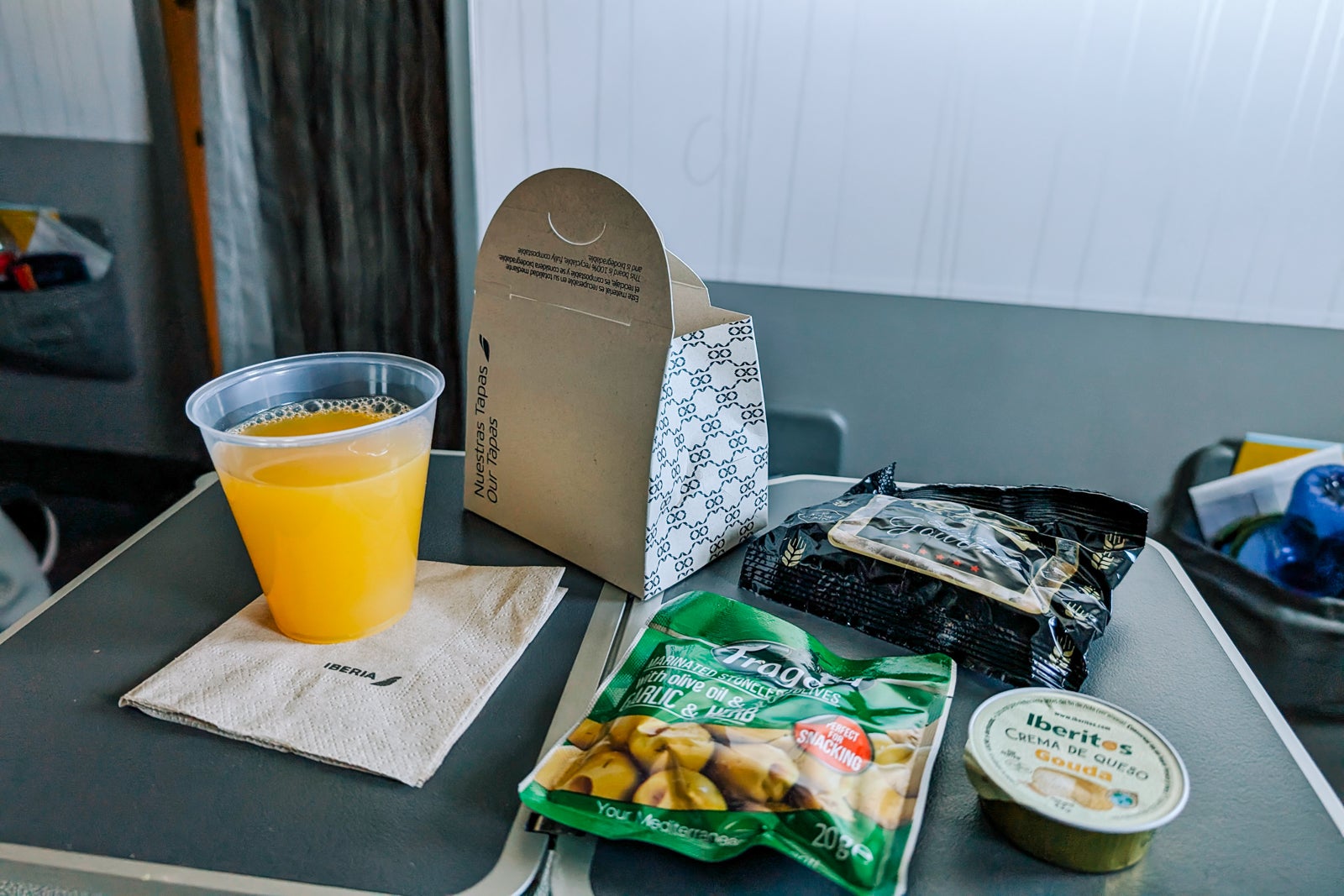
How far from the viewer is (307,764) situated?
603mm

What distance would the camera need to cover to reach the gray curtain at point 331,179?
1.57m

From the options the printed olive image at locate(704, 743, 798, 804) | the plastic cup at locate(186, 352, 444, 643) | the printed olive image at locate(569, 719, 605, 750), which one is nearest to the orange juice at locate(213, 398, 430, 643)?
the plastic cup at locate(186, 352, 444, 643)

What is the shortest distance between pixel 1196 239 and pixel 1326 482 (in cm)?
47

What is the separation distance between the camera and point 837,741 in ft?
1.90

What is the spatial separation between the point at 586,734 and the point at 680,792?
0.30 ft

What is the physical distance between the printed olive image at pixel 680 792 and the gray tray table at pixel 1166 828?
37 millimetres

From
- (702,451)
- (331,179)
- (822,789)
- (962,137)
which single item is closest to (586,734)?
(822,789)

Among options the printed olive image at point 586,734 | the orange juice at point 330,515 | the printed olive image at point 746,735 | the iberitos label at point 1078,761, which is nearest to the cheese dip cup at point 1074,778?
the iberitos label at point 1078,761

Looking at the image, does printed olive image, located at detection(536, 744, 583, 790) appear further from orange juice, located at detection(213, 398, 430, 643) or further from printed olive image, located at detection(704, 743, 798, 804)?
orange juice, located at detection(213, 398, 430, 643)

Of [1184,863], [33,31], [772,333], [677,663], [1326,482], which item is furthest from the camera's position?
[772,333]

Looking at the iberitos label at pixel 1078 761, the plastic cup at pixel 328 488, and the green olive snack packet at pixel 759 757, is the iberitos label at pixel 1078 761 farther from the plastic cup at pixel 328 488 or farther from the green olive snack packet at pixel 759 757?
the plastic cup at pixel 328 488

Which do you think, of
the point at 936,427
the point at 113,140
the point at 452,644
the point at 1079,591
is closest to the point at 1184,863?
the point at 1079,591

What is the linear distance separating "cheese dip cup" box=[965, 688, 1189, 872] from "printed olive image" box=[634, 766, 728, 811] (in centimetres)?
17

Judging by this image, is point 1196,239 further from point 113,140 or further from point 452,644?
point 113,140
